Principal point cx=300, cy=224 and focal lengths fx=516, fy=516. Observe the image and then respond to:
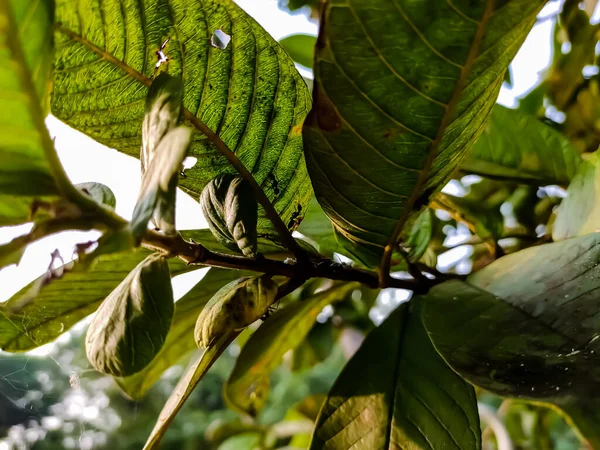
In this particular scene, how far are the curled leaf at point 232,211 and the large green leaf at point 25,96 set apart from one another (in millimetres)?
122

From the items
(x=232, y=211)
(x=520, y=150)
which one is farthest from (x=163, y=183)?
(x=520, y=150)

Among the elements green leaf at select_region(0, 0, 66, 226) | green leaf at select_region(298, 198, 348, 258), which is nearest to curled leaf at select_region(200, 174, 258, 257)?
green leaf at select_region(0, 0, 66, 226)

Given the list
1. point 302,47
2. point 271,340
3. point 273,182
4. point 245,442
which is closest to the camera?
point 273,182

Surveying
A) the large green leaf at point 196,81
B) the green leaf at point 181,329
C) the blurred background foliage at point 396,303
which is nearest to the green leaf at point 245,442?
the blurred background foliage at point 396,303

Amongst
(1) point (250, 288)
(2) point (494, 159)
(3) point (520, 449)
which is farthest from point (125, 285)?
(3) point (520, 449)

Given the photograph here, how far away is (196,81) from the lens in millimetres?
456

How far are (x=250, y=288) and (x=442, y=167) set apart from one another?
0.18 m

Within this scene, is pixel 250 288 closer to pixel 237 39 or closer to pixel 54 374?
pixel 237 39

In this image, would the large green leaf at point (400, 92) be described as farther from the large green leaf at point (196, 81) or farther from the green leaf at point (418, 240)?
the green leaf at point (418, 240)

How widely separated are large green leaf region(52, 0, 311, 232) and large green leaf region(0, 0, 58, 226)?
0.12m

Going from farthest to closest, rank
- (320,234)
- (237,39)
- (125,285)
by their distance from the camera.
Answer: (320,234), (237,39), (125,285)

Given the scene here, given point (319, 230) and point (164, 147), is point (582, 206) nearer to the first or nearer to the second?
point (319, 230)

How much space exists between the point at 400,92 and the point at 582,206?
335 millimetres

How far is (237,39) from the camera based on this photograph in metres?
0.46
